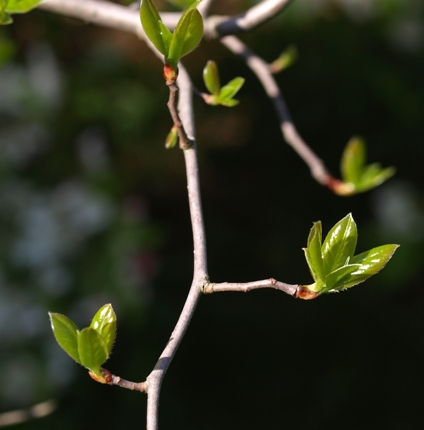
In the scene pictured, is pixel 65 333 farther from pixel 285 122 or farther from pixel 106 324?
pixel 285 122

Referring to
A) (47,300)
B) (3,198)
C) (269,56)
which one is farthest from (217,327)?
(269,56)

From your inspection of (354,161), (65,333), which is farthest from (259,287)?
(354,161)

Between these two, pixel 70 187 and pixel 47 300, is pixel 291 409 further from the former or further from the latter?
pixel 70 187

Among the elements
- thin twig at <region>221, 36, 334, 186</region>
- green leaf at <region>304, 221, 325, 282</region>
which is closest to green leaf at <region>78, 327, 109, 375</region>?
green leaf at <region>304, 221, 325, 282</region>

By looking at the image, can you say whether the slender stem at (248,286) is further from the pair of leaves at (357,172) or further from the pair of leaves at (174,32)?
the pair of leaves at (357,172)

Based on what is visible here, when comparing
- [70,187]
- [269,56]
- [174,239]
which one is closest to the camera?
[70,187]
